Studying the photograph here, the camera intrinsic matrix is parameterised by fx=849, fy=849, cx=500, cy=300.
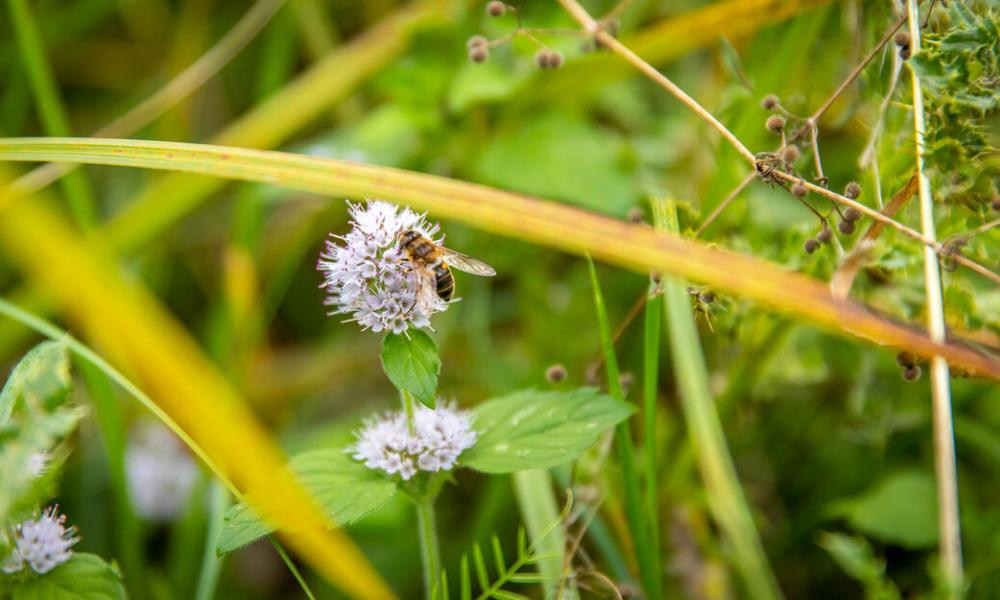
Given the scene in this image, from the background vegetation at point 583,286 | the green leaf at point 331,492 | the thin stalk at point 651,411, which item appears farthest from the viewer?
the background vegetation at point 583,286

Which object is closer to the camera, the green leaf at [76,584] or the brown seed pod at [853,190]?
the green leaf at [76,584]

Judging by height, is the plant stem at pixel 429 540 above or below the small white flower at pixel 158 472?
below

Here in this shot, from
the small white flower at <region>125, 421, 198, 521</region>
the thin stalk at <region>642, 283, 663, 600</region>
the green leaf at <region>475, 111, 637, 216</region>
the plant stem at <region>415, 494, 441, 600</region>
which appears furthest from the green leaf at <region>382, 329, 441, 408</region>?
the small white flower at <region>125, 421, 198, 521</region>

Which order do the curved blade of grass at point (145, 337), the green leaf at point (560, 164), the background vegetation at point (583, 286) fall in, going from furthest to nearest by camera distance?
the green leaf at point (560, 164) → the background vegetation at point (583, 286) → the curved blade of grass at point (145, 337)

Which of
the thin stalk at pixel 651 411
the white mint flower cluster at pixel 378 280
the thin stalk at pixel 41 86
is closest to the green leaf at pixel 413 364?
the white mint flower cluster at pixel 378 280

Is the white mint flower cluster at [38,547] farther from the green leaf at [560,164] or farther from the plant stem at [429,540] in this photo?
the green leaf at [560,164]

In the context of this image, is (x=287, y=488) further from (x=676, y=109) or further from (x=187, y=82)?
(x=676, y=109)

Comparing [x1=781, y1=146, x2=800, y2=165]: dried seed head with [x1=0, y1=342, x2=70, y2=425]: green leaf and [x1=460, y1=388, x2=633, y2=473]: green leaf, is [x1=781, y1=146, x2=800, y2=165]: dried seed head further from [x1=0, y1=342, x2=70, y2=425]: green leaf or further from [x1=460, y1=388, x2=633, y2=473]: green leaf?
[x1=0, y1=342, x2=70, y2=425]: green leaf
